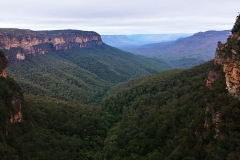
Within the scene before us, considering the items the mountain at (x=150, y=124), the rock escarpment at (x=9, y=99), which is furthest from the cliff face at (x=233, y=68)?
the rock escarpment at (x=9, y=99)

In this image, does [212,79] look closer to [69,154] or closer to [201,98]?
[201,98]

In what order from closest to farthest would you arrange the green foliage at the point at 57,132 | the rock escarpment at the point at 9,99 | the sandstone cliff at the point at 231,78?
the sandstone cliff at the point at 231,78
the green foliage at the point at 57,132
the rock escarpment at the point at 9,99

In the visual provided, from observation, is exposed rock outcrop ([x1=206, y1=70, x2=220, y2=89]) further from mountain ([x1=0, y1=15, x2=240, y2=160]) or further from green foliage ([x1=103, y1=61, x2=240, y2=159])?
green foliage ([x1=103, y1=61, x2=240, y2=159])

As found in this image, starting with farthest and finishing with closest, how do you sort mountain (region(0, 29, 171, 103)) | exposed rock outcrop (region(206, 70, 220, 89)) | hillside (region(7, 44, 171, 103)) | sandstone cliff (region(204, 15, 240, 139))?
mountain (region(0, 29, 171, 103)) < hillside (region(7, 44, 171, 103)) < exposed rock outcrop (region(206, 70, 220, 89)) < sandstone cliff (region(204, 15, 240, 139))

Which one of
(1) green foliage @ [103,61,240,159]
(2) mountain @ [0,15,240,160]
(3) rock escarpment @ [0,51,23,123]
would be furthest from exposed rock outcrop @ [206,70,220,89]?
(3) rock escarpment @ [0,51,23,123]

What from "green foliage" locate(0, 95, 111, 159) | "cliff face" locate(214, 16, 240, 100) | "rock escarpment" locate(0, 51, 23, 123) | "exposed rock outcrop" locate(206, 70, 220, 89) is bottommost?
"green foliage" locate(0, 95, 111, 159)

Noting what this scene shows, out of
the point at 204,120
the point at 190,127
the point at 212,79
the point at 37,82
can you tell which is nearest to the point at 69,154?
the point at 190,127

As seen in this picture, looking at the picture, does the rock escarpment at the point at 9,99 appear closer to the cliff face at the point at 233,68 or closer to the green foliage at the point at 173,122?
the green foliage at the point at 173,122

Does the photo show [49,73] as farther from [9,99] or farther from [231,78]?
[231,78]
